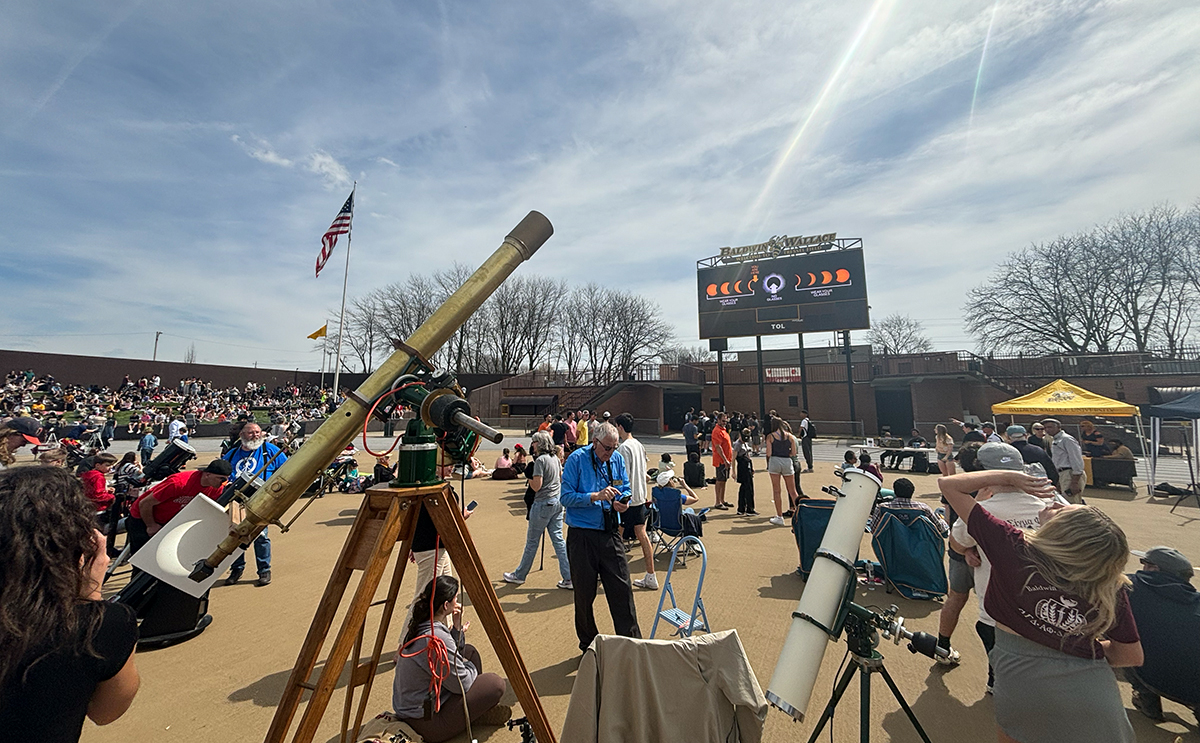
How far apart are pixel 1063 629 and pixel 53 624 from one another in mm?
3573

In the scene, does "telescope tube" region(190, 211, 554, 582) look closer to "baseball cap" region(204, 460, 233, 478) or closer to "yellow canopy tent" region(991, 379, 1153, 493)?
"baseball cap" region(204, 460, 233, 478)

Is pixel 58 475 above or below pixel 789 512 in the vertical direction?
above

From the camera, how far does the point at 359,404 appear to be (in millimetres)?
2031

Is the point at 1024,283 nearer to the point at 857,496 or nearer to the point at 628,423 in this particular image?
the point at 628,423

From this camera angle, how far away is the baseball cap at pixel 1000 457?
11.2 feet

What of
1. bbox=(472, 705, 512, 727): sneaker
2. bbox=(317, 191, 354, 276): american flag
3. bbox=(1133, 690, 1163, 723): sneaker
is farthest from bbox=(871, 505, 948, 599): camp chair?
bbox=(317, 191, 354, 276): american flag

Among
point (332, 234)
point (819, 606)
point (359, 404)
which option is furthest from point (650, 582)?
point (332, 234)

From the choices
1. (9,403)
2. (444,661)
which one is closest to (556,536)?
(444,661)

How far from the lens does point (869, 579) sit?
546 centimetres

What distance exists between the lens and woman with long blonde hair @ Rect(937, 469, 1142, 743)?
6.48 feet

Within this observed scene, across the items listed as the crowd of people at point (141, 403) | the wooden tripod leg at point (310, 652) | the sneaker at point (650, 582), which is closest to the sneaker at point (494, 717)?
the wooden tripod leg at point (310, 652)

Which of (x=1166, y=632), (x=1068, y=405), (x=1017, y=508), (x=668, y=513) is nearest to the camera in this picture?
(x=1017, y=508)

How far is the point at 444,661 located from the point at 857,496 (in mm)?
2390

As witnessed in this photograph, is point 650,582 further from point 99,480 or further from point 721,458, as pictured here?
point 99,480
